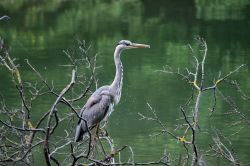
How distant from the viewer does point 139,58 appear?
20.3 m

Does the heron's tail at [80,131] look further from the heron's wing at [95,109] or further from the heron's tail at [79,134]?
the heron's wing at [95,109]

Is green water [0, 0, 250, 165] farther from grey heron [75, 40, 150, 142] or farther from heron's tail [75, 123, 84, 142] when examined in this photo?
heron's tail [75, 123, 84, 142]

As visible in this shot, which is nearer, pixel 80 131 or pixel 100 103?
pixel 80 131

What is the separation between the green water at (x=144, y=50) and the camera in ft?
41.5

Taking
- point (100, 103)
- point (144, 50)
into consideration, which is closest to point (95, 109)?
point (100, 103)

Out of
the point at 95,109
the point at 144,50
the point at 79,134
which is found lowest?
the point at 144,50

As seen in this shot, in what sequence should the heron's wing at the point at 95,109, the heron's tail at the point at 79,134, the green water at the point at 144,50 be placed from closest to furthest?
the heron's tail at the point at 79,134, the heron's wing at the point at 95,109, the green water at the point at 144,50

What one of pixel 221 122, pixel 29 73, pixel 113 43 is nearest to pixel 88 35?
pixel 113 43

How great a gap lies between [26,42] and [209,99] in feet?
33.7

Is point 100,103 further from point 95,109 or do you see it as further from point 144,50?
point 144,50

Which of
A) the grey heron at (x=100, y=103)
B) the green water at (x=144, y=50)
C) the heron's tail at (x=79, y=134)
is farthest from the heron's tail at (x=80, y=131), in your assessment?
the green water at (x=144, y=50)

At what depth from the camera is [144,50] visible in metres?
21.7

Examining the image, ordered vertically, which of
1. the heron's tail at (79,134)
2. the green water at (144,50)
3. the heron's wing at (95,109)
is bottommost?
the green water at (144,50)

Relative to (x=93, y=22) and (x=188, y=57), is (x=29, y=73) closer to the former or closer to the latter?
(x=188, y=57)
